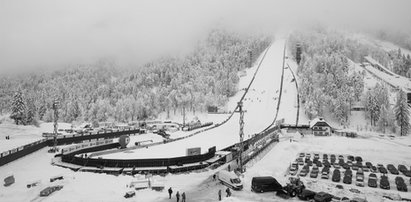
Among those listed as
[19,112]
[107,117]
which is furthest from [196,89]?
[19,112]

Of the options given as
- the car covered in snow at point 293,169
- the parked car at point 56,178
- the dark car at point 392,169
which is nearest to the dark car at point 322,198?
the car covered in snow at point 293,169

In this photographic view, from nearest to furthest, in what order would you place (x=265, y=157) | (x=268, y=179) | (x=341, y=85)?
(x=268, y=179) < (x=265, y=157) < (x=341, y=85)

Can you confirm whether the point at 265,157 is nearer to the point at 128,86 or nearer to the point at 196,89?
the point at 196,89

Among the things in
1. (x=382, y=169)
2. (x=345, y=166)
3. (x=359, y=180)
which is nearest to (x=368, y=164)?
(x=382, y=169)

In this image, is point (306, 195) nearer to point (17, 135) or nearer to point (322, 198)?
point (322, 198)

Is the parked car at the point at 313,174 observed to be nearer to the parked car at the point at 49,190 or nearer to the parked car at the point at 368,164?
the parked car at the point at 368,164
